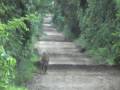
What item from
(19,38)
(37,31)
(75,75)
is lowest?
(75,75)

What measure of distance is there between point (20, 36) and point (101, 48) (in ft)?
27.5

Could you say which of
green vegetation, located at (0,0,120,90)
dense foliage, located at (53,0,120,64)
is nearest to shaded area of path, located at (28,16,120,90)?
green vegetation, located at (0,0,120,90)

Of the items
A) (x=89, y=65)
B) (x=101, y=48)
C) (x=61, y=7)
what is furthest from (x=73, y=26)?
(x=89, y=65)

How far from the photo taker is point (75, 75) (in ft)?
54.1

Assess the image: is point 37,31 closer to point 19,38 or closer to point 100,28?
point 100,28

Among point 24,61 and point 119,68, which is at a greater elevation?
point 24,61

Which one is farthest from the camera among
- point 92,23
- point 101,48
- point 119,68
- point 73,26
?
point 73,26

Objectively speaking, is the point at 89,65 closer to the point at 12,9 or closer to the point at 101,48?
the point at 101,48

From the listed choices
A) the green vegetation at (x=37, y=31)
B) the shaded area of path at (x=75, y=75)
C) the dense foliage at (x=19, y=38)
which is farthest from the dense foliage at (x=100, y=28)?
the dense foliage at (x=19, y=38)

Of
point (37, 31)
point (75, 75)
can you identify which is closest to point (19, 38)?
point (75, 75)

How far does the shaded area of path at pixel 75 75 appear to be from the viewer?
46.9 feet

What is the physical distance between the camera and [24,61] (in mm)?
14328

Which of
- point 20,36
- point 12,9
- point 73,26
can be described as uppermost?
point 12,9

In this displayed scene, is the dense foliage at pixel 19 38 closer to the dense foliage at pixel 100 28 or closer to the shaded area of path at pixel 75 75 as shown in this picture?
the shaded area of path at pixel 75 75
